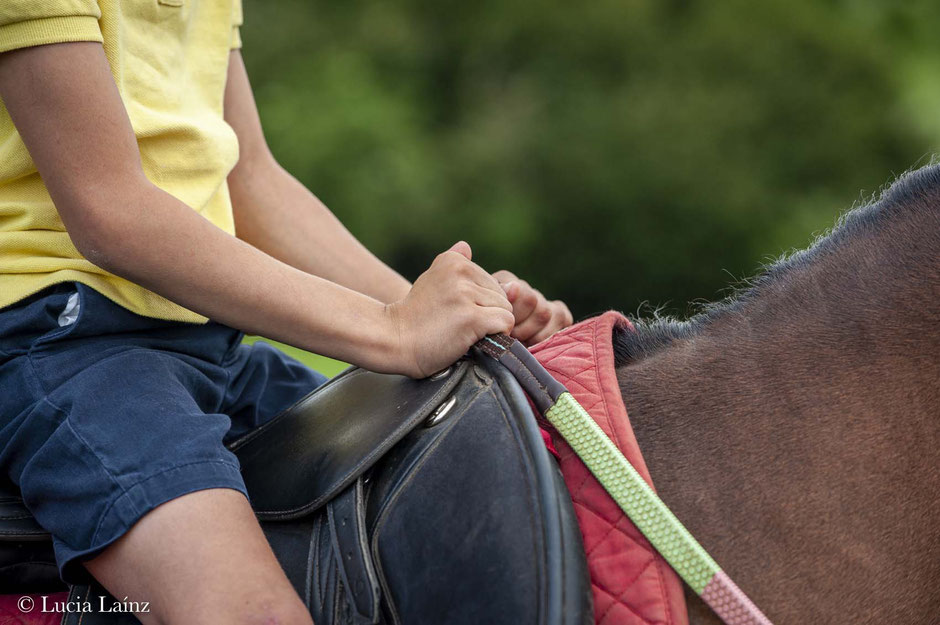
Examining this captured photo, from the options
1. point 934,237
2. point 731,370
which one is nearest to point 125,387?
point 731,370

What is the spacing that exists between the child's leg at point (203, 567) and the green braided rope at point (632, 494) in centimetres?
38

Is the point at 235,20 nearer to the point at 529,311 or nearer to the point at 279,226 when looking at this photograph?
the point at 279,226

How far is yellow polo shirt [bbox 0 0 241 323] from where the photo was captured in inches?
50.5

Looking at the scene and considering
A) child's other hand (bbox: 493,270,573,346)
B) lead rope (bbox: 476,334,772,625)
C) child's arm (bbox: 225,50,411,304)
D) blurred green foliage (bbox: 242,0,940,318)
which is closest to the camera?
lead rope (bbox: 476,334,772,625)

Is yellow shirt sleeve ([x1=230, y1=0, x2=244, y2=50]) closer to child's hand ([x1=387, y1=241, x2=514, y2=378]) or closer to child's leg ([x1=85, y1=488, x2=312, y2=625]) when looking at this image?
child's hand ([x1=387, y1=241, x2=514, y2=378])

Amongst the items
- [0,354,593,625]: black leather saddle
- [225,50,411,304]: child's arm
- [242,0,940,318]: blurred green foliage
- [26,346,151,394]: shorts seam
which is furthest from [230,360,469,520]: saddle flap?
[242,0,940,318]: blurred green foliage

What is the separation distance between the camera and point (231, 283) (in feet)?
4.02

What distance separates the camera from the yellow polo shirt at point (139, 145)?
4.21 ft

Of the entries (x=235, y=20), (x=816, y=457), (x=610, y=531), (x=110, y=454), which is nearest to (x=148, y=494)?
(x=110, y=454)

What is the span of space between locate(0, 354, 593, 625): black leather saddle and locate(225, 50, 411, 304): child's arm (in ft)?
1.81

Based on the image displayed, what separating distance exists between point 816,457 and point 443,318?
0.49 meters

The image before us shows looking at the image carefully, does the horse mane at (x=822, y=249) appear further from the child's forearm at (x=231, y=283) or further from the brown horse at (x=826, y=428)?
the child's forearm at (x=231, y=283)

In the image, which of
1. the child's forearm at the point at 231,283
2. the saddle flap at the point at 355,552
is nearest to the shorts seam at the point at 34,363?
the child's forearm at the point at 231,283

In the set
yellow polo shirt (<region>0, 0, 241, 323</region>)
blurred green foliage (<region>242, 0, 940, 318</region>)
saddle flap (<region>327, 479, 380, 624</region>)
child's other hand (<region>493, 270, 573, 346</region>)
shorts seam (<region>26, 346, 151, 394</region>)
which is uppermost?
yellow polo shirt (<region>0, 0, 241, 323</region>)
